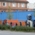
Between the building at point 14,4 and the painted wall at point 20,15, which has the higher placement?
the building at point 14,4

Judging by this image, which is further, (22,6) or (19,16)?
(22,6)

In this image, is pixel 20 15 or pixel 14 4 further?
pixel 14 4

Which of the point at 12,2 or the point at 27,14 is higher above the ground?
the point at 12,2

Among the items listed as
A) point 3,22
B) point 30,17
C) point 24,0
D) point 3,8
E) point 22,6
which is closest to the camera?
→ point 30,17

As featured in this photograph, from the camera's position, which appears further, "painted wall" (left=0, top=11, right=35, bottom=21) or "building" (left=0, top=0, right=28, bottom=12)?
"building" (left=0, top=0, right=28, bottom=12)

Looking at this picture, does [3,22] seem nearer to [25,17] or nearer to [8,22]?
[8,22]

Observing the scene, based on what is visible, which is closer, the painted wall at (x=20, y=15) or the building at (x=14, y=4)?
the painted wall at (x=20, y=15)

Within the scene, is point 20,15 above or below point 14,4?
below

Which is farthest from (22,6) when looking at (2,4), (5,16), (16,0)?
(5,16)

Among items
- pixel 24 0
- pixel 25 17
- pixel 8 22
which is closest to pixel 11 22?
pixel 8 22

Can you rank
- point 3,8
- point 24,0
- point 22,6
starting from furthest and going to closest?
1. point 24,0
2. point 22,6
3. point 3,8

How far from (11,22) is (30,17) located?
3.30 m

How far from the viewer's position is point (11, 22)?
25.3 meters

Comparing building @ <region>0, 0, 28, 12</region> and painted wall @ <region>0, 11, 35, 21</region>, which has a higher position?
building @ <region>0, 0, 28, 12</region>
